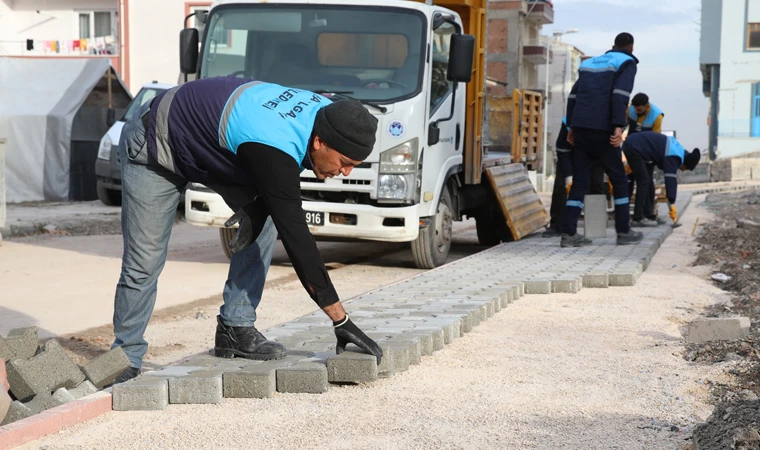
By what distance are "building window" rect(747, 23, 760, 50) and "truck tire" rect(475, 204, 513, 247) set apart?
38466 millimetres

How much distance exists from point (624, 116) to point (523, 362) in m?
5.33

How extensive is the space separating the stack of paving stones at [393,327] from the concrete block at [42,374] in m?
0.35

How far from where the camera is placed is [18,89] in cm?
1920

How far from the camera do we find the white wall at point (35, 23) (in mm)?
33031

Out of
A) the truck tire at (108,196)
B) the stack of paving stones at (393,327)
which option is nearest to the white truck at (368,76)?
the stack of paving stones at (393,327)

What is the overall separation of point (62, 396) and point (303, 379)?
108cm

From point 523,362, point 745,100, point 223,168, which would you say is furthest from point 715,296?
point 745,100

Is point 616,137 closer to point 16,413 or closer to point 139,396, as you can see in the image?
point 139,396

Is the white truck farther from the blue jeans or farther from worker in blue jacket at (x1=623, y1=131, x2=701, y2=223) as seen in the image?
the blue jeans

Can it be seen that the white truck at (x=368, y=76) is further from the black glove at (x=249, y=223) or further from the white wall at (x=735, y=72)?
the white wall at (x=735, y=72)

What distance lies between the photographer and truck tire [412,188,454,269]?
9688 millimetres

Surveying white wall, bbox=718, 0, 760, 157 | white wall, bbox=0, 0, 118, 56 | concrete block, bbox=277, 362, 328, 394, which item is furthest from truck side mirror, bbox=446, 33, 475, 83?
white wall, bbox=718, 0, 760, 157

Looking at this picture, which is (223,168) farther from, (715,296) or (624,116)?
(624,116)

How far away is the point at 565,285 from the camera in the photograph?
7.79m
